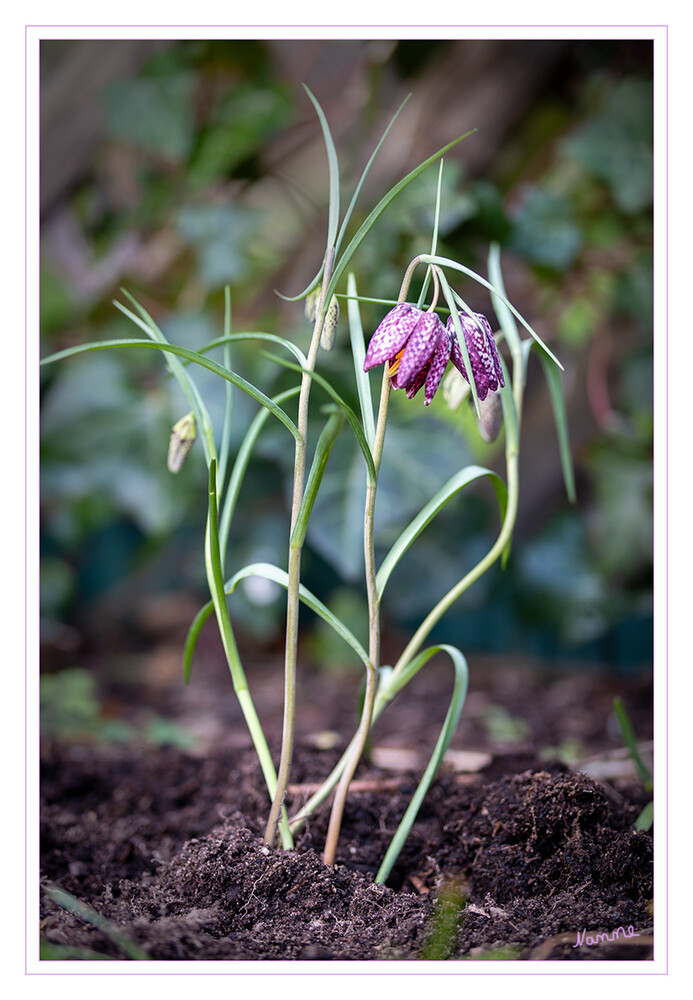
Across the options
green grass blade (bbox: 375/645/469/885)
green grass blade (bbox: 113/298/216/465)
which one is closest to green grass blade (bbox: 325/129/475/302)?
green grass blade (bbox: 113/298/216/465)

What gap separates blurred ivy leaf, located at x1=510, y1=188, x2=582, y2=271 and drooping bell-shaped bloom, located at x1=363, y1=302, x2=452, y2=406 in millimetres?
928

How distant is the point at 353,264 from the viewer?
4.05ft

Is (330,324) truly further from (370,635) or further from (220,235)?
(220,235)

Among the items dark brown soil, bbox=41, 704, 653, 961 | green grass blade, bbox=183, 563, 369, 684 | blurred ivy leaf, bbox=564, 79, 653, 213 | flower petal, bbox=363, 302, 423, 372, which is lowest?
dark brown soil, bbox=41, 704, 653, 961

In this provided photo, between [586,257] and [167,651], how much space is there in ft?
3.82

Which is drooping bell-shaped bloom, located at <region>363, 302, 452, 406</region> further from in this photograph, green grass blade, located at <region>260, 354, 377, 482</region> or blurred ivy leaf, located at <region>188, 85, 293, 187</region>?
blurred ivy leaf, located at <region>188, 85, 293, 187</region>

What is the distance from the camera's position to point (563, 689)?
1.56 meters

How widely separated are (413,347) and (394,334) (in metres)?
0.02

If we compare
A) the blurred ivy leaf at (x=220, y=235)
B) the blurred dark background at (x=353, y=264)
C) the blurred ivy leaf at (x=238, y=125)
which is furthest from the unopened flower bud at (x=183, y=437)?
the blurred ivy leaf at (x=238, y=125)

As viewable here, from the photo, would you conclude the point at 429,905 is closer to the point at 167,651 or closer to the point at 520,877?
the point at 520,877

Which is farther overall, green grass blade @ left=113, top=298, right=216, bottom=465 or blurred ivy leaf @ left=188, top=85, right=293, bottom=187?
blurred ivy leaf @ left=188, top=85, right=293, bottom=187

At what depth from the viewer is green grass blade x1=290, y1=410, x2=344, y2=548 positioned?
0.56 meters

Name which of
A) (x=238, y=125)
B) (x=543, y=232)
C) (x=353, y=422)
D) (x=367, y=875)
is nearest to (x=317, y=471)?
(x=353, y=422)

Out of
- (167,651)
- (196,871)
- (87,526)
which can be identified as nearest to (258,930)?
(196,871)
